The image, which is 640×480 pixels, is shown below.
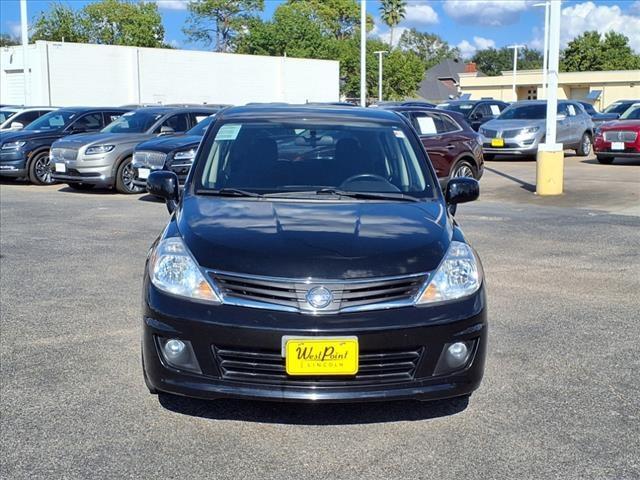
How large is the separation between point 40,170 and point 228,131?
505 inches

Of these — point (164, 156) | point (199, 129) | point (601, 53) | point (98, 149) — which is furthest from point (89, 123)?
point (601, 53)

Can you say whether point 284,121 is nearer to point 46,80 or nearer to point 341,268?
point 341,268

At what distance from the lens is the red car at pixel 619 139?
62.5ft

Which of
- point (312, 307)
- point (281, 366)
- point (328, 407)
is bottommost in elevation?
point (328, 407)

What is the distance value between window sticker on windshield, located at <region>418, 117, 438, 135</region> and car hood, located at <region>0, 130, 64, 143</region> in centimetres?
801

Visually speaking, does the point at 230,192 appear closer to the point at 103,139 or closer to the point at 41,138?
the point at 103,139

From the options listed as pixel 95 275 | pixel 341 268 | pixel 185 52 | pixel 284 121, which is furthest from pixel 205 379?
pixel 185 52

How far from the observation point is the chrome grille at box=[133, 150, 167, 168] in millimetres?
13250

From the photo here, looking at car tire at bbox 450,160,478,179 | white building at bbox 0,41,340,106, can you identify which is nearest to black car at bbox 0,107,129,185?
car tire at bbox 450,160,478,179

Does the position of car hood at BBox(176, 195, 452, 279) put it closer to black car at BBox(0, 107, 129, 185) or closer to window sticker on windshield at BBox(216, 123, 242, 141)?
window sticker on windshield at BBox(216, 123, 242, 141)

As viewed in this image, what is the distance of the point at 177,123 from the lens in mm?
15789

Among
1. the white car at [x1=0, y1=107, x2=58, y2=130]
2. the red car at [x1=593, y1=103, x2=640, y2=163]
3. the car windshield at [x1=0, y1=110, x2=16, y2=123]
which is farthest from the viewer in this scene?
the car windshield at [x1=0, y1=110, x2=16, y2=123]

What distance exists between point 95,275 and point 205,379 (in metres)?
4.24

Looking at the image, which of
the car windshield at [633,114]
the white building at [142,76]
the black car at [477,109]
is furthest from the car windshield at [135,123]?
the white building at [142,76]
